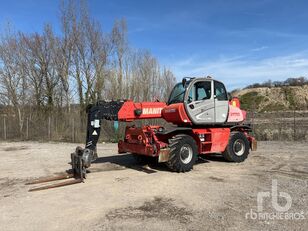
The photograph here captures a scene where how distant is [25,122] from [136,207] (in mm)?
20606

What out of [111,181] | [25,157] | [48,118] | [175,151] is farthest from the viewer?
[48,118]

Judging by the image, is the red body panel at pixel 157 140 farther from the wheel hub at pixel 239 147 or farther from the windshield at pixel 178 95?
the windshield at pixel 178 95

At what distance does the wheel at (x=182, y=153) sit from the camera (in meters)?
9.69

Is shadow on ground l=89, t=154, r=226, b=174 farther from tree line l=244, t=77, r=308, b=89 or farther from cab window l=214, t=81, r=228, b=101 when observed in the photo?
tree line l=244, t=77, r=308, b=89

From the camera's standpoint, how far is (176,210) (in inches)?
253

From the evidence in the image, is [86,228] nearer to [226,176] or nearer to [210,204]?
[210,204]

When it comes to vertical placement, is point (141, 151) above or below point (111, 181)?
above

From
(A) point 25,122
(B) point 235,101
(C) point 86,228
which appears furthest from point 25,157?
(A) point 25,122

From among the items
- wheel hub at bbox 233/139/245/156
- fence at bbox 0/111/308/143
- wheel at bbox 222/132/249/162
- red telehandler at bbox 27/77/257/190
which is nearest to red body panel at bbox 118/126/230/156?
red telehandler at bbox 27/77/257/190

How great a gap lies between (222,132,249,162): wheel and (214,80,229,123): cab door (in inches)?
34.0

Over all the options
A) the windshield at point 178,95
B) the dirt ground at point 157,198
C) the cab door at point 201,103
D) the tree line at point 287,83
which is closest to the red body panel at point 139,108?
the windshield at point 178,95

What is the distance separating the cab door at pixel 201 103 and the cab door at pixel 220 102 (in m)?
0.19

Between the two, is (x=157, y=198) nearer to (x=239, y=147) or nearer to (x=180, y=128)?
(x=180, y=128)

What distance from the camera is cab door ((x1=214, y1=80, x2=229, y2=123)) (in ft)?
35.8
